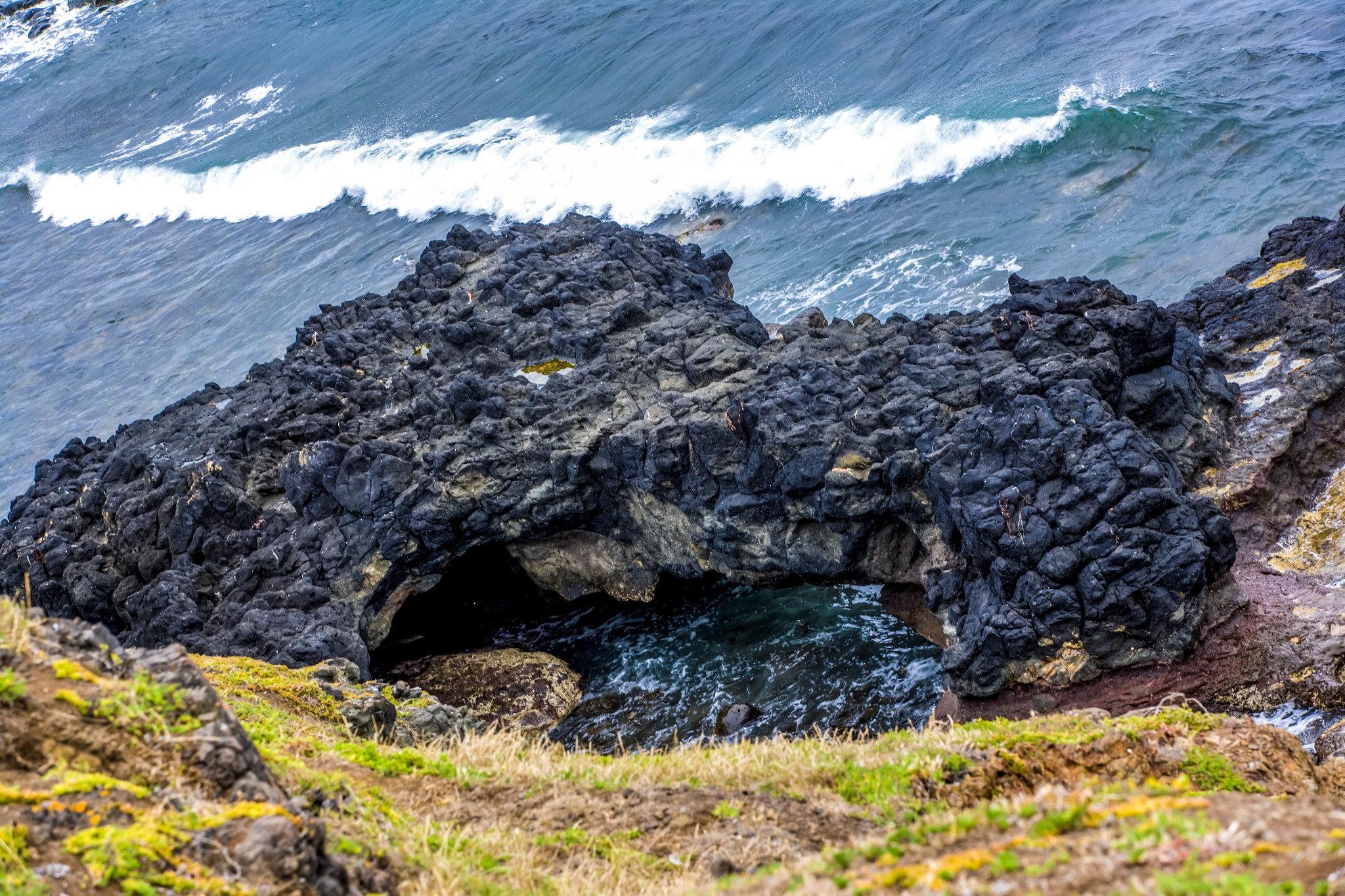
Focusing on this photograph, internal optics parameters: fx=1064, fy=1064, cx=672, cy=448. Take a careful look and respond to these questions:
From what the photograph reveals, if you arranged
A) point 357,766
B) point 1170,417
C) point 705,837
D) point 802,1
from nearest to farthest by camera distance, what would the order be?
point 705,837, point 357,766, point 1170,417, point 802,1

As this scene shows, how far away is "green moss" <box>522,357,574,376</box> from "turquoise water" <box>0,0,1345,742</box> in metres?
4.84

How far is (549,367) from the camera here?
63.2ft

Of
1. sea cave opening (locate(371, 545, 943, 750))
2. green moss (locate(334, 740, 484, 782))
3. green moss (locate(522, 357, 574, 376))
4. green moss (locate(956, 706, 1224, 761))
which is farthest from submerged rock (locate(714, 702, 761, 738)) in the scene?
green moss (locate(334, 740, 484, 782))

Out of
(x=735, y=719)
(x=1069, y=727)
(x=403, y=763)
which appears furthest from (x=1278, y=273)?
(x=403, y=763)

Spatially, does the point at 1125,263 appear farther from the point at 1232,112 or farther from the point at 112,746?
the point at 112,746

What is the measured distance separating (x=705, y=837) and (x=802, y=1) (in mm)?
46188

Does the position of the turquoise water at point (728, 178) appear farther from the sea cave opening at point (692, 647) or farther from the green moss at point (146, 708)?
the green moss at point (146, 708)

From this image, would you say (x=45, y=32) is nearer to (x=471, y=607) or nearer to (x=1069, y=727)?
(x=471, y=607)

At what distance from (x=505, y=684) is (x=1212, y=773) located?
1152 centimetres

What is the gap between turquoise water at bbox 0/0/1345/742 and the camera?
2741 centimetres

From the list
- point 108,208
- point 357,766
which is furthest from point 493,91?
point 357,766

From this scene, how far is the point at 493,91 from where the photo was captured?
5241cm

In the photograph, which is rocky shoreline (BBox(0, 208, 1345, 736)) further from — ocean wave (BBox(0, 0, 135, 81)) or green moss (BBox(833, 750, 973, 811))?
ocean wave (BBox(0, 0, 135, 81))

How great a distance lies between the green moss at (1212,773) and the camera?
9.48 m
